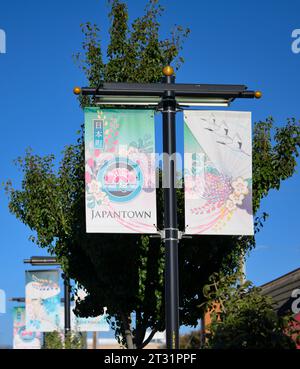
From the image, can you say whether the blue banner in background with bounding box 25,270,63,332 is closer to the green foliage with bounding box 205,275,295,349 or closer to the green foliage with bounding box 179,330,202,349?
the green foliage with bounding box 179,330,202,349

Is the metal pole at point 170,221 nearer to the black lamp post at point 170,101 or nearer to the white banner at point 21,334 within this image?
the black lamp post at point 170,101

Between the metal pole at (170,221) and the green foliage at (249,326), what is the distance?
0.65 metres

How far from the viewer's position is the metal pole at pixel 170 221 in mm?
9438

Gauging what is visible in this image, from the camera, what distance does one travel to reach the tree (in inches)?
532

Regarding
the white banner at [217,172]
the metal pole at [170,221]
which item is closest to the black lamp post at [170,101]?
the metal pole at [170,221]

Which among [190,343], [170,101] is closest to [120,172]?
[170,101]

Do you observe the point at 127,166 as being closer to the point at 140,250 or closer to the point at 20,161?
the point at 140,250

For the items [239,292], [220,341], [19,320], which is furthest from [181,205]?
[19,320]

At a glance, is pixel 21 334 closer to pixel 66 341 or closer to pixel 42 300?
pixel 66 341

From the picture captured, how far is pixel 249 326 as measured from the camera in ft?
31.6

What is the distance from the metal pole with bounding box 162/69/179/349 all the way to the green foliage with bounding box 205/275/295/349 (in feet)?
2.13

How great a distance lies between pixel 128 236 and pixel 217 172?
3641 millimetres

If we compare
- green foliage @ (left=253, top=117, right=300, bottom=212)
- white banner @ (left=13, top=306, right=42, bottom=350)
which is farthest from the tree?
white banner @ (left=13, top=306, right=42, bottom=350)
